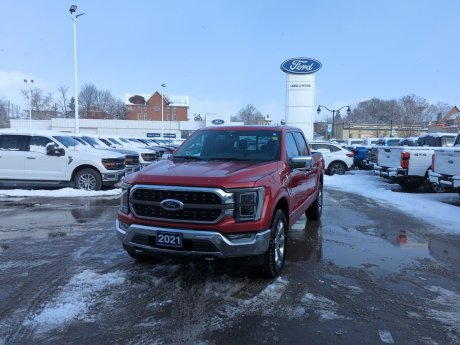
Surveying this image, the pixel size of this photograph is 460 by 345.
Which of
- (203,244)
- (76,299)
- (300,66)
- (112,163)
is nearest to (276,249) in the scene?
(203,244)

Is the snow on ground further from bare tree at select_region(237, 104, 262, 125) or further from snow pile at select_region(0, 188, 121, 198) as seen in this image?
bare tree at select_region(237, 104, 262, 125)

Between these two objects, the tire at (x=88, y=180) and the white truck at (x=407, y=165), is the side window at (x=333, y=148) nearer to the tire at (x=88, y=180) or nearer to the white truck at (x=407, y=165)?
the white truck at (x=407, y=165)

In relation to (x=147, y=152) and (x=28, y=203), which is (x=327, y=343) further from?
(x=147, y=152)

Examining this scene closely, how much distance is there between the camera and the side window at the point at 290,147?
582 cm

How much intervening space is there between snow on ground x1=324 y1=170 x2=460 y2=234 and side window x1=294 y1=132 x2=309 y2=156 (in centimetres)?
337

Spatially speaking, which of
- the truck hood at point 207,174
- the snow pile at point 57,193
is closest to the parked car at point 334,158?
the snow pile at point 57,193

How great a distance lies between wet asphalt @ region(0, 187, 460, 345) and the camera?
12.0 feet

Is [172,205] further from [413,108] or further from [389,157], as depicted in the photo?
[413,108]

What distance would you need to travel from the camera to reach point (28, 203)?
10.6m

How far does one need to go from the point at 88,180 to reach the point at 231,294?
934cm

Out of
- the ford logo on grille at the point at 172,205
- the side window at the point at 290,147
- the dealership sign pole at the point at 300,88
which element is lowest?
the ford logo on grille at the point at 172,205

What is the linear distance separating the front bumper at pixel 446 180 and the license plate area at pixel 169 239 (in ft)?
29.7

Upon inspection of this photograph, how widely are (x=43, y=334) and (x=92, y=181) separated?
9.51m

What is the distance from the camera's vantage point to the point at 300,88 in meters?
27.7
